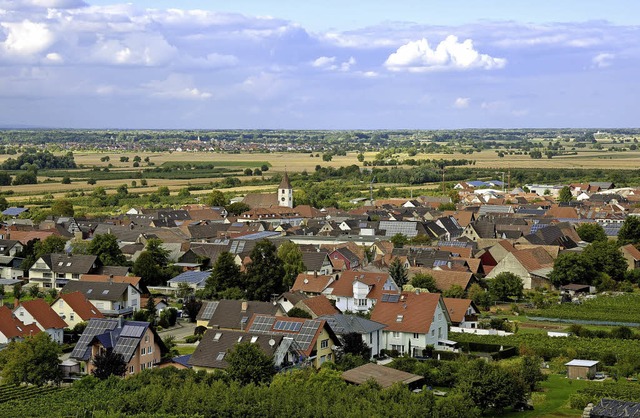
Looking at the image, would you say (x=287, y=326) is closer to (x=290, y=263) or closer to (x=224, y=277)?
(x=224, y=277)

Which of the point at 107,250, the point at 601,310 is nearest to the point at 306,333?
the point at 601,310

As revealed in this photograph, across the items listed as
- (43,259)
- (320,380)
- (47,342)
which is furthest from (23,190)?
(320,380)

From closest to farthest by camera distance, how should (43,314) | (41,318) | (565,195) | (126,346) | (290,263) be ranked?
1. (126,346)
2. (41,318)
3. (43,314)
4. (290,263)
5. (565,195)

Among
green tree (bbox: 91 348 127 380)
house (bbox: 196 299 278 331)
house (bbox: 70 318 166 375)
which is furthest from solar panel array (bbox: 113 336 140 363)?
house (bbox: 196 299 278 331)

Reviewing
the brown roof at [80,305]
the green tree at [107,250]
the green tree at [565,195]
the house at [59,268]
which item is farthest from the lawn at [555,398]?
the green tree at [565,195]

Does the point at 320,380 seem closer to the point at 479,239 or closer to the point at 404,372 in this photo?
the point at 404,372

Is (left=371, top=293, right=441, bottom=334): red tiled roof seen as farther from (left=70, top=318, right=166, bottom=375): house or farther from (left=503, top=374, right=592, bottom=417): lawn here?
(left=70, top=318, right=166, bottom=375): house
